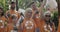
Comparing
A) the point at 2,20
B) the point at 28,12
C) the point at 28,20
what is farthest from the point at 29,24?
the point at 2,20

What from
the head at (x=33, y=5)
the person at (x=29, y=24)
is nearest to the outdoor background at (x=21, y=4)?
the head at (x=33, y=5)

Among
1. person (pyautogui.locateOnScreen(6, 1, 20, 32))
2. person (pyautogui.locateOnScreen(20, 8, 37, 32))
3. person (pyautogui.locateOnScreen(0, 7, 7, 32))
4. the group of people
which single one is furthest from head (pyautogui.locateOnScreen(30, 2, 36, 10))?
person (pyautogui.locateOnScreen(0, 7, 7, 32))

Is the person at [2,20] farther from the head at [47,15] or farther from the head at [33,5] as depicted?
the head at [47,15]

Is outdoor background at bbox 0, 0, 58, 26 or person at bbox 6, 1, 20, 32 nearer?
outdoor background at bbox 0, 0, 58, 26

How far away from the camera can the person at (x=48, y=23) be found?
2.20m

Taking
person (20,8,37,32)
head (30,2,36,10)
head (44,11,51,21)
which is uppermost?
head (30,2,36,10)

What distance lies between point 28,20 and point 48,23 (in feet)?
0.89

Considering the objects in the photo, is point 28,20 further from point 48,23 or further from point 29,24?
point 48,23

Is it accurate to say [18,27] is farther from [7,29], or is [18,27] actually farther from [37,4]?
[37,4]

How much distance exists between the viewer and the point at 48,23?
222 cm

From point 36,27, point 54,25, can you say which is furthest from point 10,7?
point 54,25

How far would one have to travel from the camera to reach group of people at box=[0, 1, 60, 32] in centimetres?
222

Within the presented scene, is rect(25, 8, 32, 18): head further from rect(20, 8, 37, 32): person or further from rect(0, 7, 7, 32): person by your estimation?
rect(0, 7, 7, 32): person

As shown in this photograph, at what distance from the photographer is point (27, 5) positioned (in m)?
2.24
